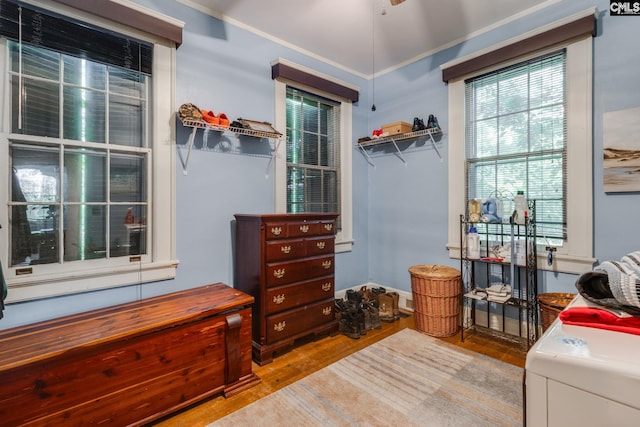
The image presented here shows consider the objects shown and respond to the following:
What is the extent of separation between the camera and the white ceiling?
8.36 ft

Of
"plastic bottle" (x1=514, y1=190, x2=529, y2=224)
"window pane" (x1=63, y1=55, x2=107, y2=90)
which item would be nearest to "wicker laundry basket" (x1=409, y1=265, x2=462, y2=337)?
"plastic bottle" (x1=514, y1=190, x2=529, y2=224)

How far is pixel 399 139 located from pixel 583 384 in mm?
3098

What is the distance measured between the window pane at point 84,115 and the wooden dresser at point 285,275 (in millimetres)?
1151

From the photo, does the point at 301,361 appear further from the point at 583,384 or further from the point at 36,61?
the point at 36,61

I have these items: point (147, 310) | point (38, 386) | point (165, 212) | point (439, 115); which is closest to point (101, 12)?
point (165, 212)

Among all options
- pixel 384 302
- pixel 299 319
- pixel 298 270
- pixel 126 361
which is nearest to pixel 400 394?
pixel 299 319

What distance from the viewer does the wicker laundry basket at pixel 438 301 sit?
2.79 meters

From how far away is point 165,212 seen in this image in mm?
2379

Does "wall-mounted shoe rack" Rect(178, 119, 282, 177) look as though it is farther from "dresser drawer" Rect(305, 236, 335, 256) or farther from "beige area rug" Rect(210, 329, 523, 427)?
"beige area rug" Rect(210, 329, 523, 427)

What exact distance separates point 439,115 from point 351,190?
1.25 meters

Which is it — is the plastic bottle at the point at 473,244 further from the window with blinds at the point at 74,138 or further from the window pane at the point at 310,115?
the window with blinds at the point at 74,138

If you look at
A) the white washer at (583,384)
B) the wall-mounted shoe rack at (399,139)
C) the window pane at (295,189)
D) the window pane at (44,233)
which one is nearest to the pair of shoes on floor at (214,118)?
the window pane at (295,189)

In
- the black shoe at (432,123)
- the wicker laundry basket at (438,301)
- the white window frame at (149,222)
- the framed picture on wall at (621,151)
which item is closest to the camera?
the white window frame at (149,222)

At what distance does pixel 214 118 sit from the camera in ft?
8.11
